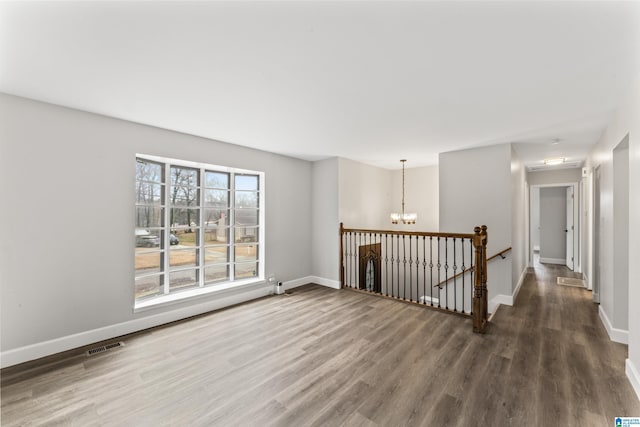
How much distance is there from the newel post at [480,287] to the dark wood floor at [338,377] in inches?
5.9

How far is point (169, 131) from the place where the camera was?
3496mm

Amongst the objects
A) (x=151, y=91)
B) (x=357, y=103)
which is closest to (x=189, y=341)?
(x=151, y=91)

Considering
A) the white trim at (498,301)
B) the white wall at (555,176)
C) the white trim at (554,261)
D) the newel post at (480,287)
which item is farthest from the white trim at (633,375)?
the white trim at (554,261)

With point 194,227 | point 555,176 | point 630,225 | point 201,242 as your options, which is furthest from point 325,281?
point 555,176

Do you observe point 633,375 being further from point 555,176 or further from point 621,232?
point 555,176

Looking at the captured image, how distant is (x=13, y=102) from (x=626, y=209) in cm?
645

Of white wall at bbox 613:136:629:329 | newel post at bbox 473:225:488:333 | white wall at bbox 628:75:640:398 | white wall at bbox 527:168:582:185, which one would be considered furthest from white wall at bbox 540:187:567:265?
white wall at bbox 628:75:640:398

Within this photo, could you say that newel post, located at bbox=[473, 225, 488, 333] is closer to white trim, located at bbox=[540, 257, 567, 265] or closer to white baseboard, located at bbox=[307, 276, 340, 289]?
white baseboard, located at bbox=[307, 276, 340, 289]

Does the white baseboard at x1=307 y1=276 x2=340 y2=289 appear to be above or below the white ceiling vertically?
below

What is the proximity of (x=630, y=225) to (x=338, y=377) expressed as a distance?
118 inches

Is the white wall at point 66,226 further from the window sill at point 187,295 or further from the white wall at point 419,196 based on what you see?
the white wall at point 419,196

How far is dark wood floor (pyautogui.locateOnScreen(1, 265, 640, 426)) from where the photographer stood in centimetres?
184

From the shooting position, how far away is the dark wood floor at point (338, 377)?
1844 mm

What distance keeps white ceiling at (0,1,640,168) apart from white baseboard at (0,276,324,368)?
2465 millimetres
